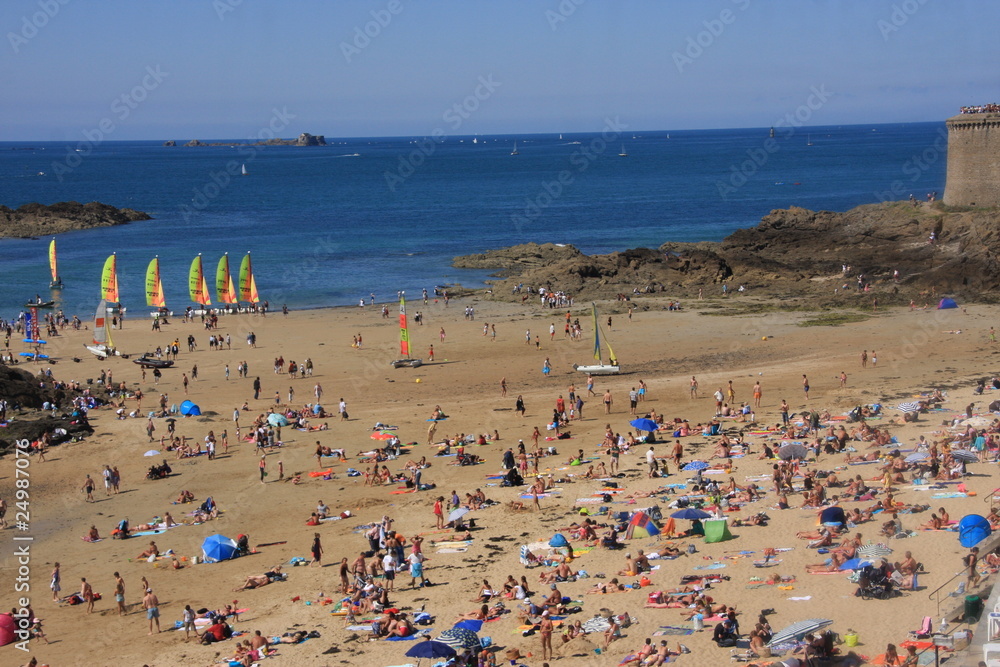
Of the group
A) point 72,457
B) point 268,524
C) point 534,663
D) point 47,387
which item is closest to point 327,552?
point 268,524

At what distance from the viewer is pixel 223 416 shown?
31.6m

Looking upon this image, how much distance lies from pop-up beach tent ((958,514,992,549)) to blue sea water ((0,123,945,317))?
40.8 m

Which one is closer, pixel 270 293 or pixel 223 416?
pixel 223 416

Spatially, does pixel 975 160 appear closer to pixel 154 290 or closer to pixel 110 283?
pixel 154 290

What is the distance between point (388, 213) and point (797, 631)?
92385mm

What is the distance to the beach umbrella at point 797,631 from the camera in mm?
14148

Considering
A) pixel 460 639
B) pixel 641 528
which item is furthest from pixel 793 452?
pixel 460 639

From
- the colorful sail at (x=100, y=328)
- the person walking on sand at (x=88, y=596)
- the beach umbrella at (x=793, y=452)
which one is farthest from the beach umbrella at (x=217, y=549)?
the colorful sail at (x=100, y=328)

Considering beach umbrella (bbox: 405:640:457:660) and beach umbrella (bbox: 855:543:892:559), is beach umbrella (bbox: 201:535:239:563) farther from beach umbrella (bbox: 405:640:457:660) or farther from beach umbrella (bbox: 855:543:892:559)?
beach umbrella (bbox: 855:543:892:559)

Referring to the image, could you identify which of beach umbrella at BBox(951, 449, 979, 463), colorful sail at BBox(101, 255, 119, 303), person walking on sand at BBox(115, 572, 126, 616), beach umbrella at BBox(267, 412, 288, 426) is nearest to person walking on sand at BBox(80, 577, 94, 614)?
person walking on sand at BBox(115, 572, 126, 616)

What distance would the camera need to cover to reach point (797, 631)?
14180 millimetres

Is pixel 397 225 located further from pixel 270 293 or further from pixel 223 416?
pixel 223 416

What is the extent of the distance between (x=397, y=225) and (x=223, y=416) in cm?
6200

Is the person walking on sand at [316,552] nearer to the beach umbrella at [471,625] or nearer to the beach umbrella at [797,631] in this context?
the beach umbrella at [471,625]
